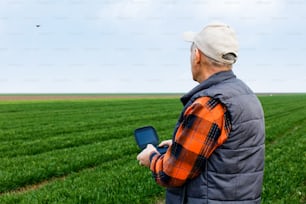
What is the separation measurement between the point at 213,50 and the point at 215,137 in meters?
0.53

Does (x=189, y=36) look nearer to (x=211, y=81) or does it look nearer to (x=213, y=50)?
(x=213, y=50)

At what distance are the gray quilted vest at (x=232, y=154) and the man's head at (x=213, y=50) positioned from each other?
69mm

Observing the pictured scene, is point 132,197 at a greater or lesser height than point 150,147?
lesser

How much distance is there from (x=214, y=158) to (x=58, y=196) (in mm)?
5627

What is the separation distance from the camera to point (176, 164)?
240 centimetres

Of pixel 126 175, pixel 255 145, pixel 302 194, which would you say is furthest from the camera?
pixel 126 175

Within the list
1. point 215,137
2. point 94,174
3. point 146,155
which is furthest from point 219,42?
point 94,174

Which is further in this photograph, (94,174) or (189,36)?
(94,174)

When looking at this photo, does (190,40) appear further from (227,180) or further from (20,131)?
(20,131)

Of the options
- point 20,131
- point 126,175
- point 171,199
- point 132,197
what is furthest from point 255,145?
point 20,131

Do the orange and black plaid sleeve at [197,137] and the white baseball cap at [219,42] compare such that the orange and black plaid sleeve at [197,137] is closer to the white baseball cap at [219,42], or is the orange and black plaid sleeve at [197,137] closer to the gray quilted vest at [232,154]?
the gray quilted vest at [232,154]

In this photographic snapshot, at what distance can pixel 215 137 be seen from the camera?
Result: 7.57 feet

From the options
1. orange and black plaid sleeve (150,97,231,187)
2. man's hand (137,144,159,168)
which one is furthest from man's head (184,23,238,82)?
man's hand (137,144,159,168)

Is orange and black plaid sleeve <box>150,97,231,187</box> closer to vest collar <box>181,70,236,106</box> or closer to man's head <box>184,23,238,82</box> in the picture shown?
vest collar <box>181,70,236,106</box>
